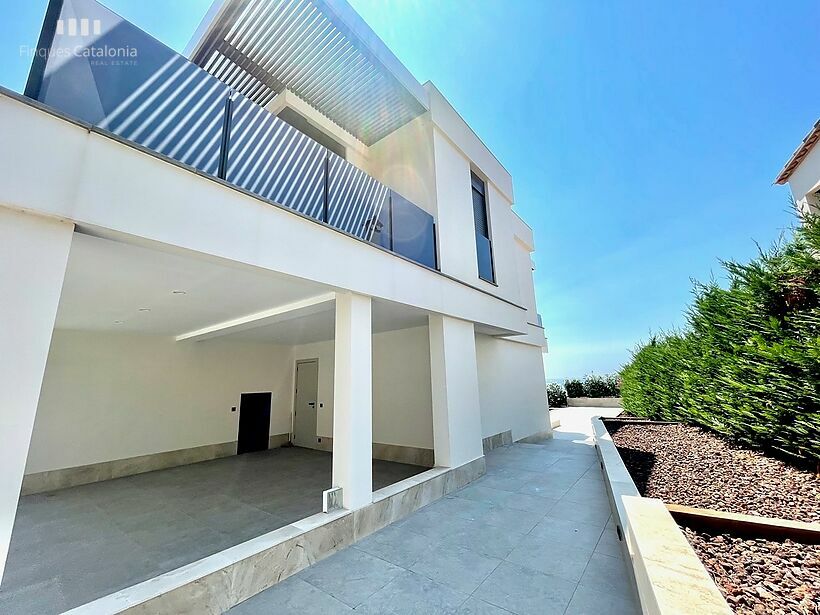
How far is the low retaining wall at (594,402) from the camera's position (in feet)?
63.8

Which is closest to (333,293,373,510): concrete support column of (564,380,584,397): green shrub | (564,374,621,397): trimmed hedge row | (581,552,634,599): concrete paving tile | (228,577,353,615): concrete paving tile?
(228,577,353,615): concrete paving tile

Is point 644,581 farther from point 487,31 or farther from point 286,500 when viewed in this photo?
point 487,31

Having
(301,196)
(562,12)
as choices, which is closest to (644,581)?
(301,196)

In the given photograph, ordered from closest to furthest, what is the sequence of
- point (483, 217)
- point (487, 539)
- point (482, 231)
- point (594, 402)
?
1. point (487, 539)
2. point (482, 231)
3. point (483, 217)
4. point (594, 402)

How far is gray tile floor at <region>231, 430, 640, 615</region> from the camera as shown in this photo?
2.62 m

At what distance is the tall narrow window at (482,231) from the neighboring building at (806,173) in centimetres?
614

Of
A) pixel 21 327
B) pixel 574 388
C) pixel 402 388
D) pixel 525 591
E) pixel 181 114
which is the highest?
pixel 181 114

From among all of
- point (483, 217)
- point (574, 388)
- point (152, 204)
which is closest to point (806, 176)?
point (483, 217)

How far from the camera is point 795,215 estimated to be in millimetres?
4340

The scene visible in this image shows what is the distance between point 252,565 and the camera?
109 inches

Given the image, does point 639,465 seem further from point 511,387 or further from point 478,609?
point 511,387

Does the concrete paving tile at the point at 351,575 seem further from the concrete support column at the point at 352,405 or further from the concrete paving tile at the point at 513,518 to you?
the concrete paving tile at the point at 513,518

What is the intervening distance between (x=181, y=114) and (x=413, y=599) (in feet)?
15.6

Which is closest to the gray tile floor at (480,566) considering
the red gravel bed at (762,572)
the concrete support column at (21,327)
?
the red gravel bed at (762,572)
